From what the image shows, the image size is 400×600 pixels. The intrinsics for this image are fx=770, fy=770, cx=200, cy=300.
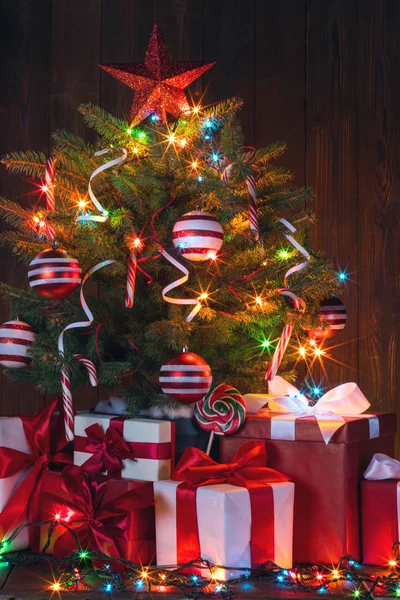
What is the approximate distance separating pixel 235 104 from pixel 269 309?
0.45 meters

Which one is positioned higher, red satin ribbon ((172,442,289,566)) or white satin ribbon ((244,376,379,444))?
white satin ribbon ((244,376,379,444))

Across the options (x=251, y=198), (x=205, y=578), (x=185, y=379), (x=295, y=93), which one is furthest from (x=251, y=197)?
(x=295, y=93)

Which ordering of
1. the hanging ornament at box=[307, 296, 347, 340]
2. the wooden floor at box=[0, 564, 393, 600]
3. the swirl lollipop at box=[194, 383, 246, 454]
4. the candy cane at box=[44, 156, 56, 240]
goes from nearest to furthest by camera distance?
the wooden floor at box=[0, 564, 393, 600] → the swirl lollipop at box=[194, 383, 246, 454] → the candy cane at box=[44, 156, 56, 240] → the hanging ornament at box=[307, 296, 347, 340]

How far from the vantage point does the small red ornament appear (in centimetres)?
175

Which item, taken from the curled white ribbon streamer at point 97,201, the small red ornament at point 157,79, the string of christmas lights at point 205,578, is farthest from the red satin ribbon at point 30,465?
the small red ornament at point 157,79

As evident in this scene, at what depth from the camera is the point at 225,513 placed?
4.22ft

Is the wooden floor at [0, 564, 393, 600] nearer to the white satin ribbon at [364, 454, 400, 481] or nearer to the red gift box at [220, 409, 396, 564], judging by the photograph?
the red gift box at [220, 409, 396, 564]

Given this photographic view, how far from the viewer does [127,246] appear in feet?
5.06

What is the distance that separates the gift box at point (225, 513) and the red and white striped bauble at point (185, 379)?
11 cm

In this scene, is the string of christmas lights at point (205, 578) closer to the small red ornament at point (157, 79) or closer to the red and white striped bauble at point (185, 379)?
the red and white striped bauble at point (185, 379)

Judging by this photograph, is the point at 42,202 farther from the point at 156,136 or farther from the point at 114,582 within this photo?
the point at 114,582

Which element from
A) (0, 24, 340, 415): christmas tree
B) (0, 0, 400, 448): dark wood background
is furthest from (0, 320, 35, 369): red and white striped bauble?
(0, 0, 400, 448): dark wood background

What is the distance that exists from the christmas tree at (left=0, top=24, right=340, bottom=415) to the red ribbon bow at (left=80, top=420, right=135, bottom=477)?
10cm

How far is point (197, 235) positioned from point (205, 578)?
597mm
